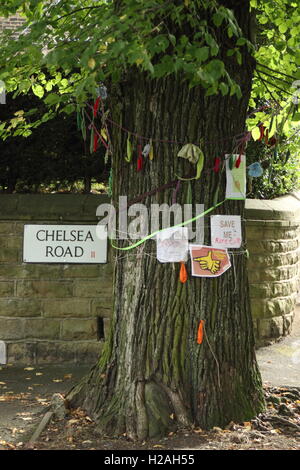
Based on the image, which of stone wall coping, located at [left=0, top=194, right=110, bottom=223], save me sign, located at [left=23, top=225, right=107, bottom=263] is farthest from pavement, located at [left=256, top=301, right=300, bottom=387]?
stone wall coping, located at [left=0, top=194, right=110, bottom=223]

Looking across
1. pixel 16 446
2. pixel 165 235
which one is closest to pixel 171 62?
pixel 165 235

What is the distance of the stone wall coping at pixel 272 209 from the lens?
23.2ft

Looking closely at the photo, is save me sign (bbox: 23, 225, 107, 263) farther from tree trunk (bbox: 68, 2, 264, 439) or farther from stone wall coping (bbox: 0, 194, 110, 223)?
Result: tree trunk (bbox: 68, 2, 264, 439)

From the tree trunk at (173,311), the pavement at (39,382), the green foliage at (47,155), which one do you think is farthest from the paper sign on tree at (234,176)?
the green foliage at (47,155)

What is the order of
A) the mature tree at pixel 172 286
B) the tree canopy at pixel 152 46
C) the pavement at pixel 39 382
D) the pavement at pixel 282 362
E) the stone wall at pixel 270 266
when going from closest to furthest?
the tree canopy at pixel 152 46 < the mature tree at pixel 172 286 < the pavement at pixel 39 382 < the pavement at pixel 282 362 < the stone wall at pixel 270 266

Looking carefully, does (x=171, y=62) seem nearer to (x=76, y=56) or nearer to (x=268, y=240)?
(x=76, y=56)

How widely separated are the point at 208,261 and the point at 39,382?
2.42m

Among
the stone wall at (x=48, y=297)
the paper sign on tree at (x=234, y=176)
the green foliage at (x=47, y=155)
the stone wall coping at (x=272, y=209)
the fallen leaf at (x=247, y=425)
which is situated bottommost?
the fallen leaf at (x=247, y=425)

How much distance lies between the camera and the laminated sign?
447 centimetres

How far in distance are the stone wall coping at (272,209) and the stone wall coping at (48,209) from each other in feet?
5.37

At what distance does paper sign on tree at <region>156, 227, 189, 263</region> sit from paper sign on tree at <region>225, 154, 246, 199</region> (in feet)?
1.59

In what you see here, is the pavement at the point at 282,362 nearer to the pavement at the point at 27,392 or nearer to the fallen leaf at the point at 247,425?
the fallen leaf at the point at 247,425

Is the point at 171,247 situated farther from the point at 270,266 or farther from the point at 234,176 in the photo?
the point at 270,266

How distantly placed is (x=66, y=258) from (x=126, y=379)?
235 cm
